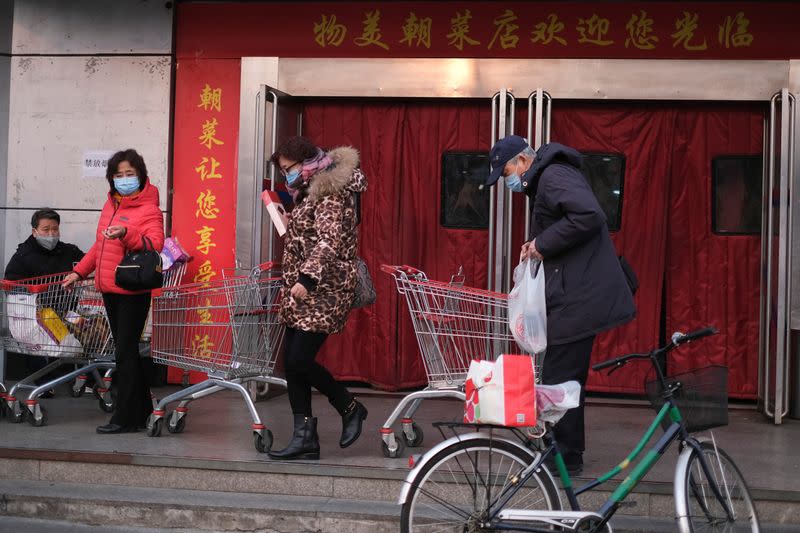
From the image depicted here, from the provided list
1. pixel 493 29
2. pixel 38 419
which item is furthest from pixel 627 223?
pixel 38 419

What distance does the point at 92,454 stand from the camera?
5.91 m

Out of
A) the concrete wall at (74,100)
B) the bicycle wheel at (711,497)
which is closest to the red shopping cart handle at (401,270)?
the bicycle wheel at (711,497)

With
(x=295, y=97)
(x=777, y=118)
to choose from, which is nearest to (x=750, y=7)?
(x=777, y=118)

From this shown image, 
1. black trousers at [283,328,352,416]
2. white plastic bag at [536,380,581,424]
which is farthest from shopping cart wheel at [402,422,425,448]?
white plastic bag at [536,380,581,424]

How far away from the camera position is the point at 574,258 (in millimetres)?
5312

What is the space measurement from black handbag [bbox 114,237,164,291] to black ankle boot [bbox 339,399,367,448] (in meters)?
1.48

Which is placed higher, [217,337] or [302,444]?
[217,337]

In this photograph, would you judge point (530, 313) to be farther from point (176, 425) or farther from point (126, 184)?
point (126, 184)

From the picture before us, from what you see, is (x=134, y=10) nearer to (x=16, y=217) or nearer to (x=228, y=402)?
(x=16, y=217)

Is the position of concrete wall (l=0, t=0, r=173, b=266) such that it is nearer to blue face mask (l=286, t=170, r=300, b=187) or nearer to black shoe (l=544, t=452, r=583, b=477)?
blue face mask (l=286, t=170, r=300, b=187)

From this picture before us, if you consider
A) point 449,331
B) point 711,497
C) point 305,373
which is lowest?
point 711,497

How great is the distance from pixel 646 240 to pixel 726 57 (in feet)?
4.97

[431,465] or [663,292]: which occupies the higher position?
[663,292]

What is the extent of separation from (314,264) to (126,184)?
5.42ft
